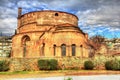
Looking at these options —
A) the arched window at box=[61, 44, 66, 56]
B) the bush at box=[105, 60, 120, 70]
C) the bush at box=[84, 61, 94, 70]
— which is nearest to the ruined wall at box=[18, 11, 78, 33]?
the arched window at box=[61, 44, 66, 56]

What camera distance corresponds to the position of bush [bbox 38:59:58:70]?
26125 mm

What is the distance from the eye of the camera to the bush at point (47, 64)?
2612 cm

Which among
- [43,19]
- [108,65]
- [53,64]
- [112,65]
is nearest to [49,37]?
[43,19]

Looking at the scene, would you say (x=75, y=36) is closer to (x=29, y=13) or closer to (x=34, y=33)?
(x=34, y=33)

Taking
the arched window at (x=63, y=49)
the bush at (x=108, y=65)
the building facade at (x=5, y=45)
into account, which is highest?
the building facade at (x=5, y=45)

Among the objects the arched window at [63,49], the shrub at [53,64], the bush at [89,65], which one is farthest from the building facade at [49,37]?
the shrub at [53,64]

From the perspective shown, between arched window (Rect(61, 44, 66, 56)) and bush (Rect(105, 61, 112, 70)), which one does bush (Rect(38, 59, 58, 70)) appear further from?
arched window (Rect(61, 44, 66, 56))

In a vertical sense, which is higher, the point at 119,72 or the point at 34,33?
the point at 34,33

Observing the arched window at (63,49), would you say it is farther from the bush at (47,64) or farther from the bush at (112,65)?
the bush at (112,65)

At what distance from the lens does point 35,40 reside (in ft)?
115

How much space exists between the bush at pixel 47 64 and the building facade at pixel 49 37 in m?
6.14

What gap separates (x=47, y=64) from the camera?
86.2 ft

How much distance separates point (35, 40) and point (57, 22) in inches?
194

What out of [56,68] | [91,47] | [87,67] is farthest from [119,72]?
[91,47]
